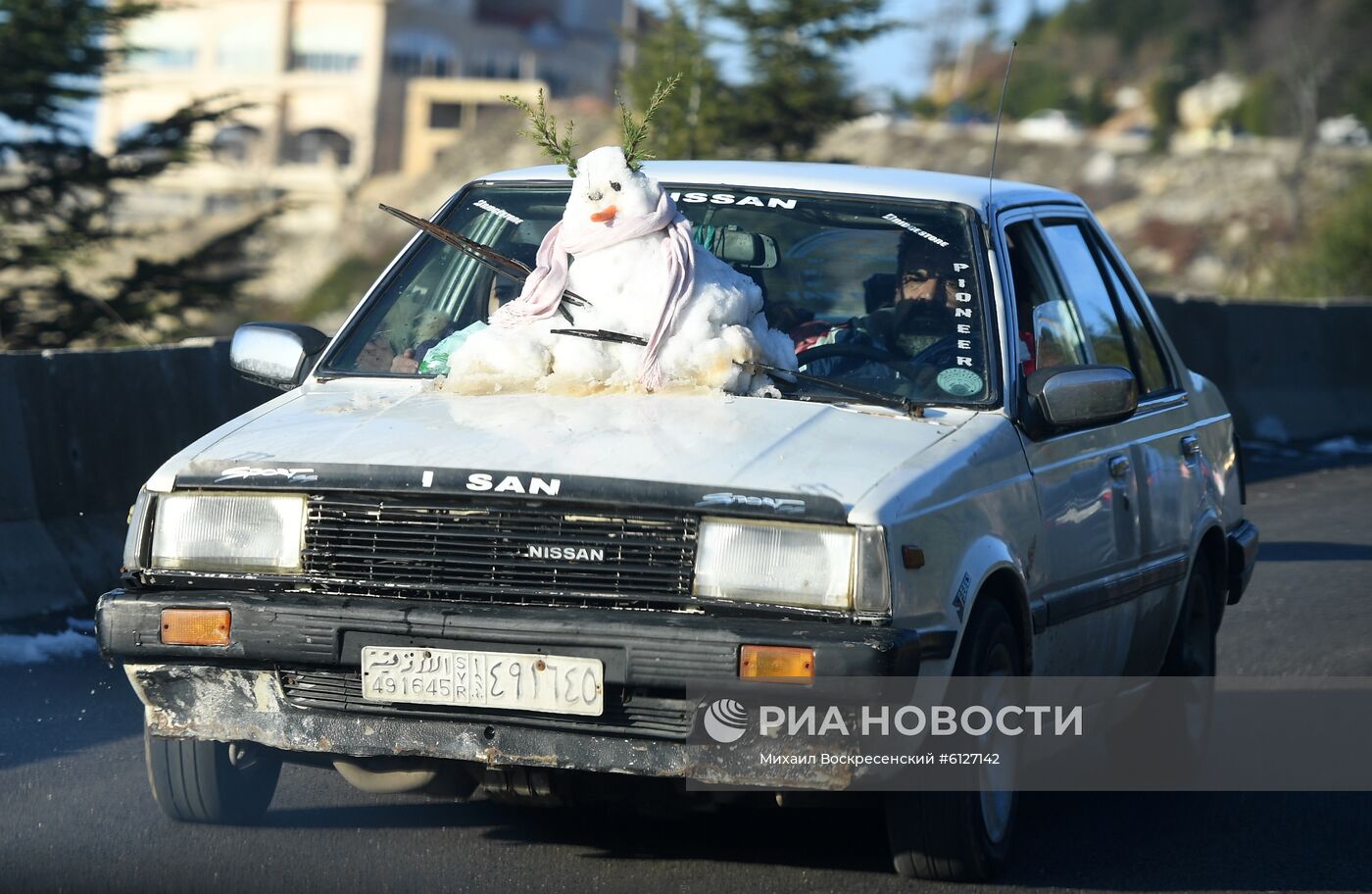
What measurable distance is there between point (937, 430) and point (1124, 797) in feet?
6.20

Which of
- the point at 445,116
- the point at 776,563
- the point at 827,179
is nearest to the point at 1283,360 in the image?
the point at 827,179

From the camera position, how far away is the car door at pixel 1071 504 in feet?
16.8

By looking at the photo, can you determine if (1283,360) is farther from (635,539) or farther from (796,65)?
(635,539)

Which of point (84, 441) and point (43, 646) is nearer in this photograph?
point (43, 646)

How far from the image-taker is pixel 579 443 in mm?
4500

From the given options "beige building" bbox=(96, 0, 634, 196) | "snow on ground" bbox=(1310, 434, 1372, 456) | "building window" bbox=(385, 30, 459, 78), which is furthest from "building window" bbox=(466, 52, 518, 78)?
"snow on ground" bbox=(1310, 434, 1372, 456)

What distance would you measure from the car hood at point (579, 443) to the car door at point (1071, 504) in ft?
1.41

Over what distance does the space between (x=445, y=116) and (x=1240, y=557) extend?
110m

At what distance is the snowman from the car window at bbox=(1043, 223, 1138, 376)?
127 cm

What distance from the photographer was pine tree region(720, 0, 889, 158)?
2923 centimetres

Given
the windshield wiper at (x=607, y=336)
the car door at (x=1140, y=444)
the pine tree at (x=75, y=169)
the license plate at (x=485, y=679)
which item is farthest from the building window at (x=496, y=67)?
the license plate at (x=485, y=679)

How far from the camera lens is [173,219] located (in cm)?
8931

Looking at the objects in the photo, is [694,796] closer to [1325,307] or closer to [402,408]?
[402,408]

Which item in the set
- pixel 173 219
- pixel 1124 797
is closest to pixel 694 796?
pixel 1124 797
